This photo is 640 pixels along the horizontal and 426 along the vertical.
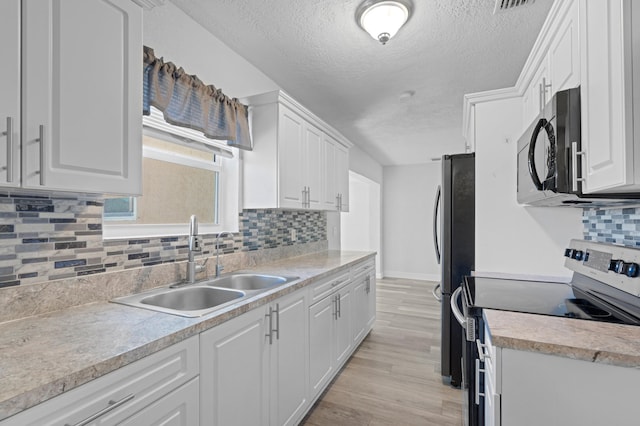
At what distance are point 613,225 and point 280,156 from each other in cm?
201

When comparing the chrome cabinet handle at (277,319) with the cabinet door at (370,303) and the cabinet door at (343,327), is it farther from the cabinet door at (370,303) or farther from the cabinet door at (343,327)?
the cabinet door at (370,303)

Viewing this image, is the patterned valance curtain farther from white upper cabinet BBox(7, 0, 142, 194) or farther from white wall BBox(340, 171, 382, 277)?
white wall BBox(340, 171, 382, 277)

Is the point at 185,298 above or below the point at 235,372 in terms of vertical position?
above

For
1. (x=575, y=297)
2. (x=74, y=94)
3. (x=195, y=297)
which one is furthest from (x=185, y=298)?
(x=575, y=297)

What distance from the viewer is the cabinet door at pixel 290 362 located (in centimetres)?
163

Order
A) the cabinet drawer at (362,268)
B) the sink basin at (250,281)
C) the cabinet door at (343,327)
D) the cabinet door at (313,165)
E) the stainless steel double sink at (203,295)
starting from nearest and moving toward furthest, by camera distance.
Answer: the stainless steel double sink at (203,295)
the sink basin at (250,281)
the cabinet door at (343,327)
the cabinet door at (313,165)
the cabinet drawer at (362,268)

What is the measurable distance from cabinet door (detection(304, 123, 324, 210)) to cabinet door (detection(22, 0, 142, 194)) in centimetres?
154

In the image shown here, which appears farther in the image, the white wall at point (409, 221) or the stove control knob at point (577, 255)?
the white wall at point (409, 221)

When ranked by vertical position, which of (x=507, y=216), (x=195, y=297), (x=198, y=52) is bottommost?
(x=195, y=297)

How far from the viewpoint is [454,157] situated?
2398 mm

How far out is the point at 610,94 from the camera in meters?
0.96

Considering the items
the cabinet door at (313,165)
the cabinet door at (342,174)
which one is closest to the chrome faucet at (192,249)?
the cabinet door at (313,165)

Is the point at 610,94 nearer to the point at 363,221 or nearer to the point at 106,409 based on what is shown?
the point at 106,409

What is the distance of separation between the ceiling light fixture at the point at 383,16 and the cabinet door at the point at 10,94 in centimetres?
154
